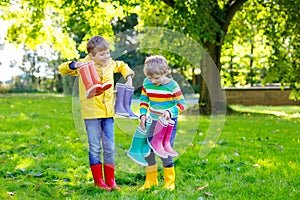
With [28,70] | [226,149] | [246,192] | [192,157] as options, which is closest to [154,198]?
[246,192]

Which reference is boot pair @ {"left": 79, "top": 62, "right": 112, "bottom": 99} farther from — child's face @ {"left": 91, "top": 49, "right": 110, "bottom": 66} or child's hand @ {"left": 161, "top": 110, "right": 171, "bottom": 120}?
child's hand @ {"left": 161, "top": 110, "right": 171, "bottom": 120}

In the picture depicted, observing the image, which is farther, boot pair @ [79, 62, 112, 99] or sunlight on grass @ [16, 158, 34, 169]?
sunlight on grass @ [16, 158, 34, 169]

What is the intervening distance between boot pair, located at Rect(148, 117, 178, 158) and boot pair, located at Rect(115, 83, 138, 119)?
35cm

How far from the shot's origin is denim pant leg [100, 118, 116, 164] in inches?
193

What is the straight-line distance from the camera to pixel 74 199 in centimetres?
457

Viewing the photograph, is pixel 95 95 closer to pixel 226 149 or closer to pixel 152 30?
pixel 152 30

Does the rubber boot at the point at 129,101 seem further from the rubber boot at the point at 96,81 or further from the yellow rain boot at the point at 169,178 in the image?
the yellow rain boot at the point at 169,178

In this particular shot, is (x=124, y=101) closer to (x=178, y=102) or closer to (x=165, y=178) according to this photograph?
(x=178, y=102)

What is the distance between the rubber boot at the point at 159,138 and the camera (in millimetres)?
4566

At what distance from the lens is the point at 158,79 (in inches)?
183

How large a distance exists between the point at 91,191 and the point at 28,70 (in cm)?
3080

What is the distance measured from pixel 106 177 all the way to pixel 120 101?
35.9 inches

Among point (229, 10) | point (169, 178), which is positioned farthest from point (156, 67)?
point (229, 10)

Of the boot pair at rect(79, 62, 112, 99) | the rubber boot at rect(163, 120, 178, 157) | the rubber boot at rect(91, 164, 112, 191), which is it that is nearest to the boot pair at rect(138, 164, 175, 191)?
the rubber boot at rect(163, 120, 178, 157)
